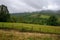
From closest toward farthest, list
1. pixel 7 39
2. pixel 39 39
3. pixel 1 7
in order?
pixel 7 39 < pixel 39 39 < pixel 1 7

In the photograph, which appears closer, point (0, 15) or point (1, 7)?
point (0, 15)

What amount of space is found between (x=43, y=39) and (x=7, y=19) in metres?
30.4

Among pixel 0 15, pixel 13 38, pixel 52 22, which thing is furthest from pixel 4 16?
pixel 13 38

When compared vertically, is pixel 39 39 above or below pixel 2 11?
below

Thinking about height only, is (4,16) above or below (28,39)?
above

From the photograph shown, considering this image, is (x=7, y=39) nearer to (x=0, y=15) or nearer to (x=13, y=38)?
(x=13, y=38)

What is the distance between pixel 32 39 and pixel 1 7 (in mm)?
33930

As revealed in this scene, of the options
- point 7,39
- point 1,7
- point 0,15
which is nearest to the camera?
point 7,39

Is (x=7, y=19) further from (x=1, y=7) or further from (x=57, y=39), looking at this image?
(x=57, y=39)

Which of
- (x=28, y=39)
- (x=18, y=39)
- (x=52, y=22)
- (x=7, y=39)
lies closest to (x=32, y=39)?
(x=28, y=39)

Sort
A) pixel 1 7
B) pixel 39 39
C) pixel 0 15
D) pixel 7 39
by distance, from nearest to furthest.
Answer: pixel 7 39 → pixel 39 39 → pixel 0 15 → pixel 1 7

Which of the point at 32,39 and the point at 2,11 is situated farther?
the point at 2,11

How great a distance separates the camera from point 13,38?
79.6 feet

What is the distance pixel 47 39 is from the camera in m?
25.3
